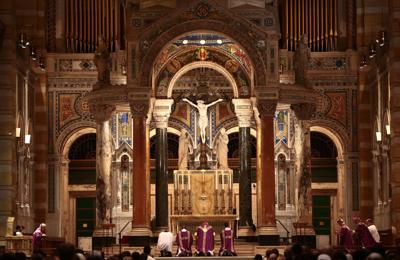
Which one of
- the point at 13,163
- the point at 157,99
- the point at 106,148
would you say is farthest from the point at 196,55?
the point at 13,163

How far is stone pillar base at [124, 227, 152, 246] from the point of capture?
3488cm

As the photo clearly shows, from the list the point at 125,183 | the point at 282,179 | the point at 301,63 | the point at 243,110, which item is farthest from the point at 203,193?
the point at 282,179

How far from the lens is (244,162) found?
124 ft

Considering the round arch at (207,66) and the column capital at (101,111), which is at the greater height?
the round arch at (207,66)

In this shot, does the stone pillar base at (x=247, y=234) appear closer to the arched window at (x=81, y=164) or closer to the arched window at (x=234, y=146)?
the arched window at (x=234, y=146)

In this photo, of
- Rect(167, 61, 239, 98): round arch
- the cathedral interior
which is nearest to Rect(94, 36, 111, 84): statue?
the cathedral interior

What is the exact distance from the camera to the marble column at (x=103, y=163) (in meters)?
36.6

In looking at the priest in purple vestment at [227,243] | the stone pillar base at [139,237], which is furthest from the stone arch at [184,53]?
the priest in purple vestment at [227,243]

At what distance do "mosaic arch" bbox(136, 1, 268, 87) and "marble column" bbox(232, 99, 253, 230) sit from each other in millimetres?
2633

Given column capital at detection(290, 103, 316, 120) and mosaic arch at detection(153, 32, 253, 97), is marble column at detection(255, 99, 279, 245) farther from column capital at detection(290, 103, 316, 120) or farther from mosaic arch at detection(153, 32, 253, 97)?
mosaic arch at detection(153, 32, 253, 97)

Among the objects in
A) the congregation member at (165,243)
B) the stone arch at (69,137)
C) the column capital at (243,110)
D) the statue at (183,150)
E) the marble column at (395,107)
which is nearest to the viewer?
the congregation member at (165,243)

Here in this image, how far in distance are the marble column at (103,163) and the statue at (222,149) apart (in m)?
4.57

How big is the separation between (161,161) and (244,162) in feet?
8.92

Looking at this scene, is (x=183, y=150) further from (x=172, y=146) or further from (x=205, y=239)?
(x=205, y=239)
